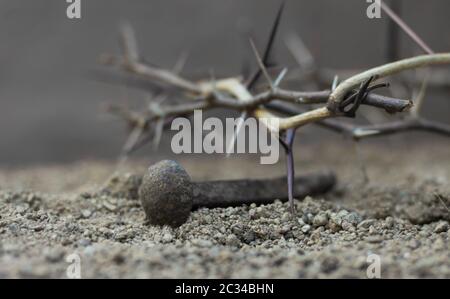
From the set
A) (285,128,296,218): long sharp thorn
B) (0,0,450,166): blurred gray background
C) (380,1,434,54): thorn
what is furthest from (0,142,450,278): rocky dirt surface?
(0,0,450,166): blurred gray background

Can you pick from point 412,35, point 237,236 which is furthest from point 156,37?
point 237,236

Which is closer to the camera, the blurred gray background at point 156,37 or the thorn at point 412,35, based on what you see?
the thorn at point 412,35

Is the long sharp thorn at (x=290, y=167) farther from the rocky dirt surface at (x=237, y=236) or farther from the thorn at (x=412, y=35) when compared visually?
the thorn at (x=412, y=35)

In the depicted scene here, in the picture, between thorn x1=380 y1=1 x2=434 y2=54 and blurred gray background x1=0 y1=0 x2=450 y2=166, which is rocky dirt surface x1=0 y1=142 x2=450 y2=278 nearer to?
thorn x1=380 y1=1 x2=434 y2=54

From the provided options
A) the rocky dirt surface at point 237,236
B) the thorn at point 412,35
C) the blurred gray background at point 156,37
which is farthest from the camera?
the blurred gray background at point 156,37

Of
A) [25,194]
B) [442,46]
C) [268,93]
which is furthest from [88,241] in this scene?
[442,46]

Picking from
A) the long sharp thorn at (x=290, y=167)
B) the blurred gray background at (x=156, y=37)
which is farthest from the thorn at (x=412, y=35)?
the blurred gray background at (x=156, y=37)
